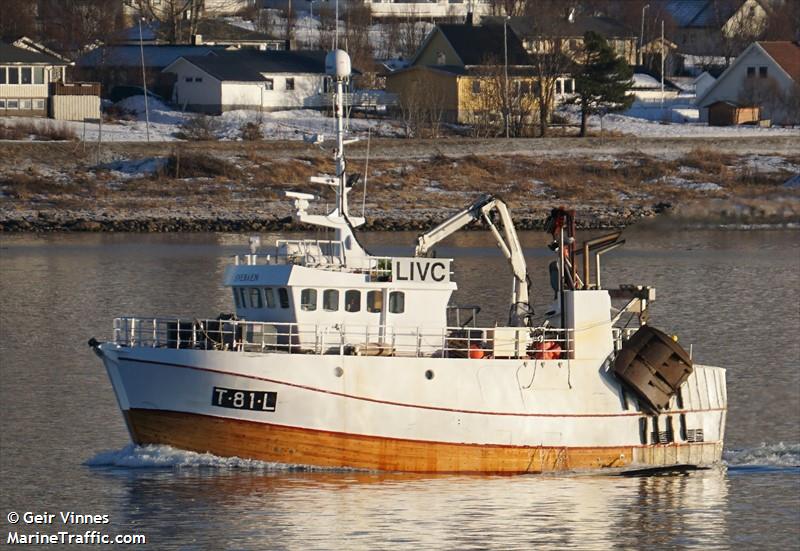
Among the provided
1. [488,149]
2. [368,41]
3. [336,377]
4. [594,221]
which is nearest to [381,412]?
[336,377]

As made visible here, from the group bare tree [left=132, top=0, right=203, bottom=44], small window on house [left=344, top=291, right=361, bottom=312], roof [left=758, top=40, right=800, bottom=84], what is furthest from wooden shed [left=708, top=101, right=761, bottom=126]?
small window on house [left=344, top=291, right=361, bottom=312]

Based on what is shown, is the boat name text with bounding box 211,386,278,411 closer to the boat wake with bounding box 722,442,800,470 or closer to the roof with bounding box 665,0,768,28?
the boat wake with bounding box 722,442,800,470

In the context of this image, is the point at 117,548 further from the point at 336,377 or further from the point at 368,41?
the point at 368,41

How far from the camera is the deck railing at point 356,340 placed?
32.8m

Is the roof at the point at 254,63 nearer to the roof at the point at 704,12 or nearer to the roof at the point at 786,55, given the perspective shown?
the roof at the point at 786,55

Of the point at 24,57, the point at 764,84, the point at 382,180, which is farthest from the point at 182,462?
the point at 764,84

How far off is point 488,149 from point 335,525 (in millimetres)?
66277

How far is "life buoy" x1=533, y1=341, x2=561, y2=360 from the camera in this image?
1328 inches

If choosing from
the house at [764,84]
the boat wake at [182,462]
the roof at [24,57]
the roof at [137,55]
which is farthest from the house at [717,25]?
the boat wake at [182,462]

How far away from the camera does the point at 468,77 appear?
10769cm

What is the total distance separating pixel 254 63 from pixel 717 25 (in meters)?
52.4

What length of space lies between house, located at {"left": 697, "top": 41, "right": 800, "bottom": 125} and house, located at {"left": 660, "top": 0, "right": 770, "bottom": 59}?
87.5 feet

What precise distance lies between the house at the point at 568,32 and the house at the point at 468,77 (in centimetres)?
175

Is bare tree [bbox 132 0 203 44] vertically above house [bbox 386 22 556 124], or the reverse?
bare tree [bbox 132 0 203 44]
